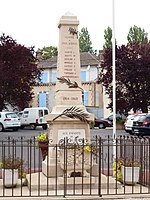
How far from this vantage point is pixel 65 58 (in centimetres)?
1124

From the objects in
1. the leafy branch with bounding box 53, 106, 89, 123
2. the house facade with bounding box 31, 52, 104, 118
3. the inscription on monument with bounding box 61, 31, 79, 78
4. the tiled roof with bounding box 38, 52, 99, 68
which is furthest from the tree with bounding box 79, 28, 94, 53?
the leafy branch with bounding box 53, 106, 89, 123

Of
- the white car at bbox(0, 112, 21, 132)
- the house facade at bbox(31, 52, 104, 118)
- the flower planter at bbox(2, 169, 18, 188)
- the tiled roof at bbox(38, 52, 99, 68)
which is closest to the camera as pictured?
the flower planter at bbox(2, 169, 18, 188)

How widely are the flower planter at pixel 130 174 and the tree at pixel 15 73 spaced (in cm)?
2590

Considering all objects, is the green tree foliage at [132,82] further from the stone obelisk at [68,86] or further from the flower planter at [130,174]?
the flower planter at [130,174]

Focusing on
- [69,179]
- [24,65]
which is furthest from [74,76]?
[24,65]

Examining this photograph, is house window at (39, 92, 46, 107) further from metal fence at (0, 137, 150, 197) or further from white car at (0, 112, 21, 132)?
metal fence at (0, 137, 150, 197)

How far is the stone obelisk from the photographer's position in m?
11.0

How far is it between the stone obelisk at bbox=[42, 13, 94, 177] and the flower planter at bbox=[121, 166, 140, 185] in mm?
1244

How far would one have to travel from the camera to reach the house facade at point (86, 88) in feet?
169

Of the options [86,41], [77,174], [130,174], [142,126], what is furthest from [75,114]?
[86,41]

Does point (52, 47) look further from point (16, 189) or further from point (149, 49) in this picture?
point (16, 189)

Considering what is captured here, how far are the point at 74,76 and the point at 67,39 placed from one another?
37.4 inches

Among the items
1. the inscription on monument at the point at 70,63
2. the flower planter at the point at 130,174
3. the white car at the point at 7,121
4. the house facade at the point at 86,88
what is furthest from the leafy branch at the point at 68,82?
the house facade at the point at 86,88

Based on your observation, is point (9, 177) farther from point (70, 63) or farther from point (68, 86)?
point (70, 63)
